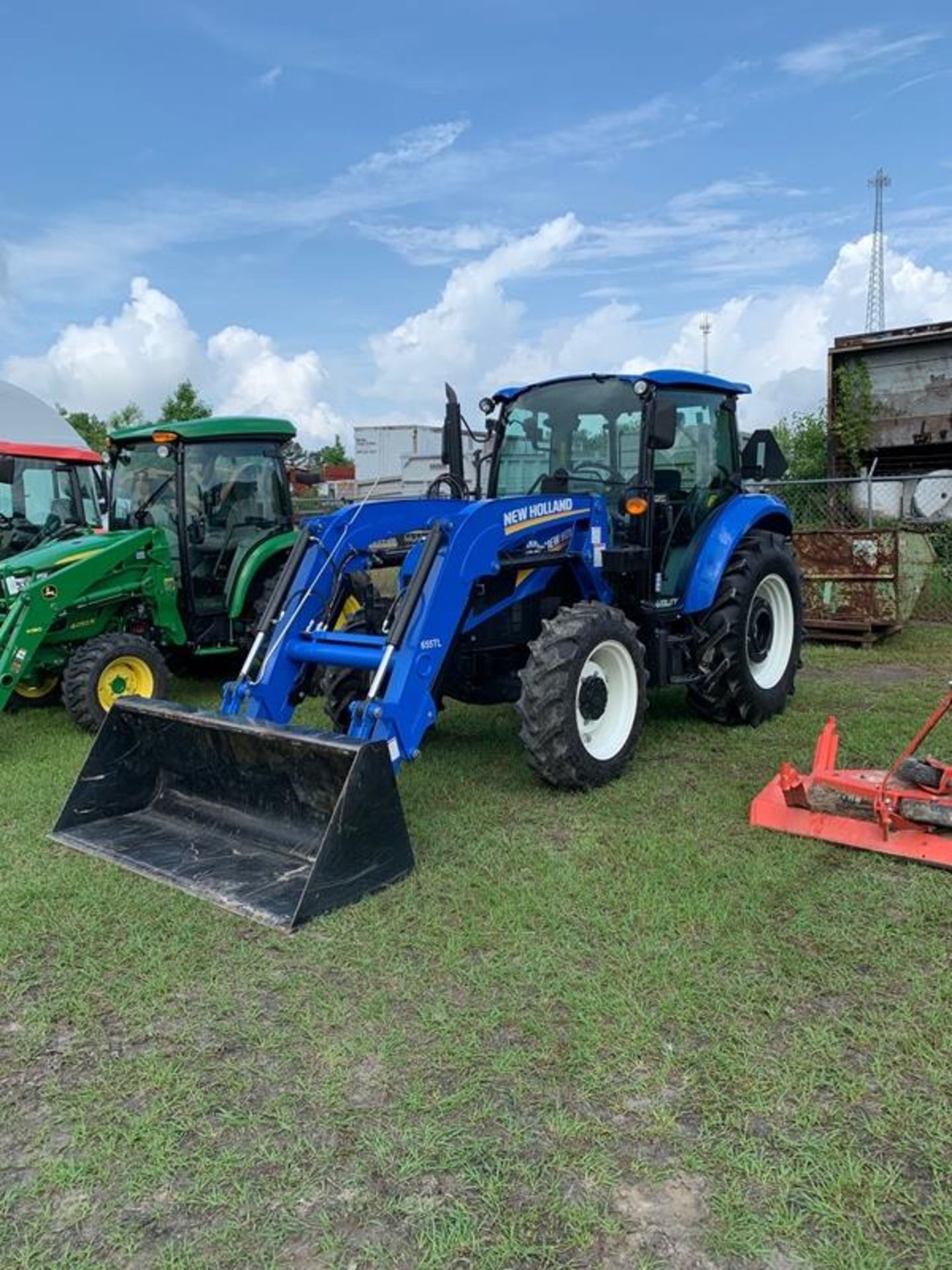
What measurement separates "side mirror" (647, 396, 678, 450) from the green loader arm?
397 cm

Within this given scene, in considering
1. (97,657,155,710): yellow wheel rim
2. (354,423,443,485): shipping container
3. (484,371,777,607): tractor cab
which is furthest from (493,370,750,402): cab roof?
(354,423,443,485): shipping container

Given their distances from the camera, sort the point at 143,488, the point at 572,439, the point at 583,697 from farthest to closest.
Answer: the point at 143,488
the point at 572,439
the point at 583,697

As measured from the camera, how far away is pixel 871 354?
971cm

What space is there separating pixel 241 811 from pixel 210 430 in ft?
14.0

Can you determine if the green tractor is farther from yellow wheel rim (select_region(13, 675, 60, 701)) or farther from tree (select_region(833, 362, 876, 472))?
tree (select_region(833, 362, 876, 472))

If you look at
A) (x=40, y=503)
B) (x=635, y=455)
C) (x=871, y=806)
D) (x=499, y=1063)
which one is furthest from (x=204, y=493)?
(x=499, y=1063)

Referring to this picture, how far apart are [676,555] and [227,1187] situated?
4.67 m

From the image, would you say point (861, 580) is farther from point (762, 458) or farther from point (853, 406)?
point (762, 458)

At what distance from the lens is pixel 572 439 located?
6.07 m

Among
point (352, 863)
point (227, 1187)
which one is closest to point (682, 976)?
point (352, 863)

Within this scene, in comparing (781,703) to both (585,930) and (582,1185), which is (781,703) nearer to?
(585,930)

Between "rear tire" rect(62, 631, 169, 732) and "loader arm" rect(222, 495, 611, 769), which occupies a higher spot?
"loader arm" rect(222, 495, 611, 769)

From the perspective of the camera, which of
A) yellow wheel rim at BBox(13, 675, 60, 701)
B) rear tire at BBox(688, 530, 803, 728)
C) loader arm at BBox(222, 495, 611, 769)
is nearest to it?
loader arm at BBox(222, 495, 611, 769)

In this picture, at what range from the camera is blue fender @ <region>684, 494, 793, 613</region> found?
600cm
